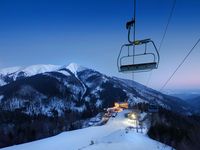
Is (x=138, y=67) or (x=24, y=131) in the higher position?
(x=138, y=67)

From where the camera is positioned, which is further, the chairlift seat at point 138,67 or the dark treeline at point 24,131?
the dark treeline at point 24,131

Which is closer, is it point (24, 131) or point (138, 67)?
point (138, 67)

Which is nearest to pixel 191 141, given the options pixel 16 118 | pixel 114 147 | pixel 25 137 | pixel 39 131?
pixel 114 147

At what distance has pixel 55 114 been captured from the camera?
18600 centimetres

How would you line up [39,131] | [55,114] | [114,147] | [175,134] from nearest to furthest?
[114,147], [175,134], [39,131], [55,114]

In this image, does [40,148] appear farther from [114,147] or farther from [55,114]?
[55,114]

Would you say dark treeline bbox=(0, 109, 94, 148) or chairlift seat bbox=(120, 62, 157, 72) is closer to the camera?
chairlift seat bbox=(120, 62, 157, 72)

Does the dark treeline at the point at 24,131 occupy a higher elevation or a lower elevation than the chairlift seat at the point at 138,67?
lower

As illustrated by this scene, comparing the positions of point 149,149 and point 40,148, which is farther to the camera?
point 40,148

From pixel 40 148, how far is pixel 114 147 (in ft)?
25.8

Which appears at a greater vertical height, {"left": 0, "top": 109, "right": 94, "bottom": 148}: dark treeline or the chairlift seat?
the chairlift seat

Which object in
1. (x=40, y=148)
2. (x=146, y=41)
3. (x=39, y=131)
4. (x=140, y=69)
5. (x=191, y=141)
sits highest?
(x=146, y=41)

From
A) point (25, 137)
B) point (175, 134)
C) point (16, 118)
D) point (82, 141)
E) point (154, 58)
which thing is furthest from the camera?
point (16, 118)

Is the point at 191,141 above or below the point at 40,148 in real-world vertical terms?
below
